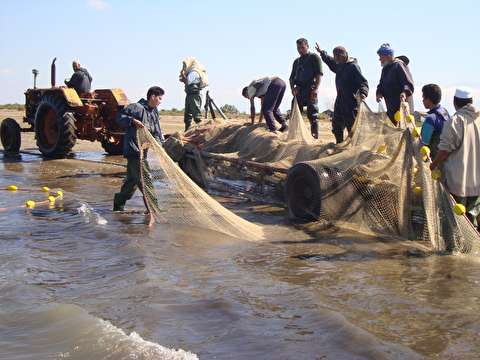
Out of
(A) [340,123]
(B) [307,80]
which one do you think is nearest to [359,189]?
(A) [340,123]

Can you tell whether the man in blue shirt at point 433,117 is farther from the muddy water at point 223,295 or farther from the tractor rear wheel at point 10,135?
the tractor rear wheel at point 10,135

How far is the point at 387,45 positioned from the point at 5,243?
5.04 meters

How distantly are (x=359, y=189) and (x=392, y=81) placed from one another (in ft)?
5.80

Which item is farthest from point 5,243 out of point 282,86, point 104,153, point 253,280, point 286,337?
point 104,153

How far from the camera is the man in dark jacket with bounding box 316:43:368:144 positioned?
26.9 ft

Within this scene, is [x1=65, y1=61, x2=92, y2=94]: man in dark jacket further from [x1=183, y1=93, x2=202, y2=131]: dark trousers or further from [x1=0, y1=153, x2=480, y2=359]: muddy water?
[x1=0, y1=153, x2=480, y2=359]: muddy water

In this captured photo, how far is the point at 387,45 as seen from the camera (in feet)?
25.3

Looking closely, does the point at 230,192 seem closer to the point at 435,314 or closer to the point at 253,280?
the point at 253,280

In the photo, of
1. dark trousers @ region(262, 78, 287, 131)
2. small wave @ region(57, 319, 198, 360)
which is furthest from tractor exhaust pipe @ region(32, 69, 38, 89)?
small wave @ region(57, 319, 198, 360)

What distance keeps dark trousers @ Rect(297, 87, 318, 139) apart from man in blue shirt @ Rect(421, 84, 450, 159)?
3.36 meters

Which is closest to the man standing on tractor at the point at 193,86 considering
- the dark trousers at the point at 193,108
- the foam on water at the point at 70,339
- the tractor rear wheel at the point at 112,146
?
the dark trousers at the point at 193,108

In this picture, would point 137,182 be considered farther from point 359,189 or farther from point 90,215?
point 359,189

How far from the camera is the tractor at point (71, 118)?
12.4m

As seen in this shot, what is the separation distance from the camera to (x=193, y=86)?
11.7m
